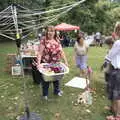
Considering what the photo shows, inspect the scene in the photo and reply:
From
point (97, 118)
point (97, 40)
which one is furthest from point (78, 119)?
point (97, 40)

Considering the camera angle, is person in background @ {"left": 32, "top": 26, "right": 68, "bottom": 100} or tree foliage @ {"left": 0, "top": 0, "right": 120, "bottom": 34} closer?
person in background @ {"left": 32, "top": 26, "right": 68, "bottom": 100}

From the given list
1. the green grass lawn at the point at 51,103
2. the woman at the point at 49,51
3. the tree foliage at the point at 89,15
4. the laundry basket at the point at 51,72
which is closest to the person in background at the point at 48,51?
the woman at the point at 49,51

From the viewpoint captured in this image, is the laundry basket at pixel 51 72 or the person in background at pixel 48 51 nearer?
the laundry basket at pixel 51 72

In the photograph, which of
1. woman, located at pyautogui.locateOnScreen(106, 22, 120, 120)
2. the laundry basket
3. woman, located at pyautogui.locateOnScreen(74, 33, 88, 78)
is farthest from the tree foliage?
woman, located at pyautogui.locateOnScreen(106, 22, 120, 120)

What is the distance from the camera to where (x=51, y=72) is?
→ 559 cm

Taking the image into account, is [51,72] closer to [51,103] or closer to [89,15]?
[51,103]

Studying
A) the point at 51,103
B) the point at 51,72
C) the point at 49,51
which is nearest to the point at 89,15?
the point at 49,51

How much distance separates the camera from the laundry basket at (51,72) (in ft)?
18.0

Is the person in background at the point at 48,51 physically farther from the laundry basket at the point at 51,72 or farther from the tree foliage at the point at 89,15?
the tree foliage at the point at 89,15

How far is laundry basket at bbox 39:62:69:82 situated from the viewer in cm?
549

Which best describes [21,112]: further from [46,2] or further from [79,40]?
[46,2]

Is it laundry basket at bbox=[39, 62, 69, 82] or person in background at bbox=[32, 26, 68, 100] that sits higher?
person in background at bbox=[32, 26, 68, 100]

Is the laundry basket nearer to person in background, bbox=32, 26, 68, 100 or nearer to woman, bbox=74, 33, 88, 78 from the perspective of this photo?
person in background, bbox=32, 26, 68, 100

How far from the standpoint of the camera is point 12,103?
19.5 ft
